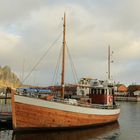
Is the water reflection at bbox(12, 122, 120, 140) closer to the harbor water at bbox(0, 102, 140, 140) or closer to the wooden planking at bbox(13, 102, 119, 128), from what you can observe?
the harbor water at bbox(0, 102, 140, 140)

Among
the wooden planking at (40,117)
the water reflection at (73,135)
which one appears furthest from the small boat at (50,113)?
the water reflection at (73,135)

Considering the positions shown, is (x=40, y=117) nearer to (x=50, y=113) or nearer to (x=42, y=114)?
(x=42, y=114)

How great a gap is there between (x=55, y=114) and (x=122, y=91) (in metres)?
114

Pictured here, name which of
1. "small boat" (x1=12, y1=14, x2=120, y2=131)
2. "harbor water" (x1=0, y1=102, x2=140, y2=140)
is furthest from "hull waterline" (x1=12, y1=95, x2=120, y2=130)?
"harbor water" (x1=0, y1=102, x2=140, y2=140)

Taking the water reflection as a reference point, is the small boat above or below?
above

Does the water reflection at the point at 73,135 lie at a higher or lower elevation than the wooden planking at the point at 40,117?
lower

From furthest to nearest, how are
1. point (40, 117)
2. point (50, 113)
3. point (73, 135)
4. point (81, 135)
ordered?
point (81, 135) → point (50, 113) → point (73, 135) → point (40, 117)

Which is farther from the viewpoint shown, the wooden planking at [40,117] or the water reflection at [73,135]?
the wooden planking at [40,117]

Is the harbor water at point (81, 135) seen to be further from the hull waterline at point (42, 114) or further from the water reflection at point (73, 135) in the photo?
the hull waterline at point (42, 114)

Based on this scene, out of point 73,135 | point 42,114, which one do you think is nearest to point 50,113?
point 42,114

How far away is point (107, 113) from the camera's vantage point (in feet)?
147

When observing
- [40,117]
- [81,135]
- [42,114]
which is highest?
[42,114]

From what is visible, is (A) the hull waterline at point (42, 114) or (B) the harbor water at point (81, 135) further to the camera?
(A) the hull waterline at point (42, 114)

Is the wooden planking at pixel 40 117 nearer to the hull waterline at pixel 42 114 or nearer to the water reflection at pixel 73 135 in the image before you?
the hull waterline at pixel 42 114
